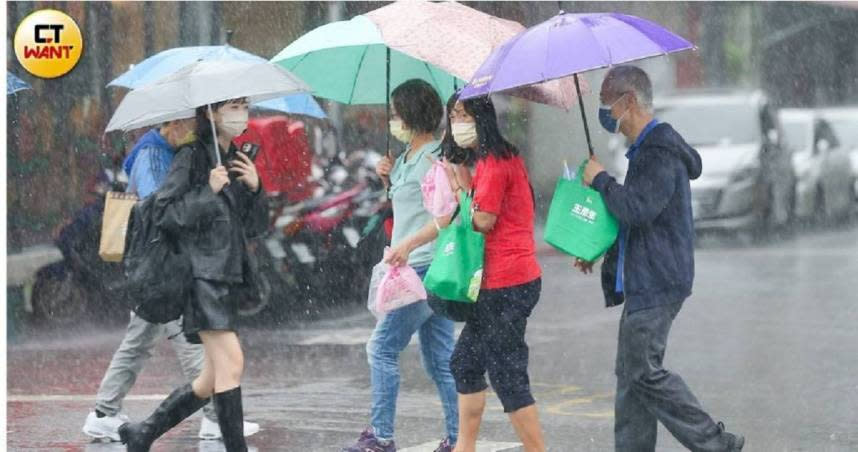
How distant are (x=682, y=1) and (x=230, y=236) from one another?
1785 centimetres

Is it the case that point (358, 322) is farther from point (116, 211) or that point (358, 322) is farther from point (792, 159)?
point (792, 159)

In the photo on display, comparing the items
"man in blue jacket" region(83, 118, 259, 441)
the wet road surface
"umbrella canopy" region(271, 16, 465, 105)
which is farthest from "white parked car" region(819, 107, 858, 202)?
"man in blue jacket" region(83, 118, 259, 441)

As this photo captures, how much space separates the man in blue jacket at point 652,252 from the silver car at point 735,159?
13403 mm

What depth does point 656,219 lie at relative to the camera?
21.9 feet

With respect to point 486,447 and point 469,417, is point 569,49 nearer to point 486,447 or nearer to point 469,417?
point 469,417

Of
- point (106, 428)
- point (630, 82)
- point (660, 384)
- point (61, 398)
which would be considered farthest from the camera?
point (61, 398)

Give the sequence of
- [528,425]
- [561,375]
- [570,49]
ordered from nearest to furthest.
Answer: [570,49], [528,425], [561,375]

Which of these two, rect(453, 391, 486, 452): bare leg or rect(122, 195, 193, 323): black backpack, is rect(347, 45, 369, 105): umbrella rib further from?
rect(453, 391, 486, 452): bare leg

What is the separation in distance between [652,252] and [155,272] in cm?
196

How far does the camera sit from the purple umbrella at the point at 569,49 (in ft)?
21.1

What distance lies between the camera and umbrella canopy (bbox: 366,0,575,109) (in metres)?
7.23

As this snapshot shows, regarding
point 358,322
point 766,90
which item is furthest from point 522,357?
point 766,90

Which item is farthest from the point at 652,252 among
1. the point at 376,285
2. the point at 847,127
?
the point at 847,127

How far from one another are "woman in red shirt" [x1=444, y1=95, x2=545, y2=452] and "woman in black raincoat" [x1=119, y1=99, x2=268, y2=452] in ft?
2.98
